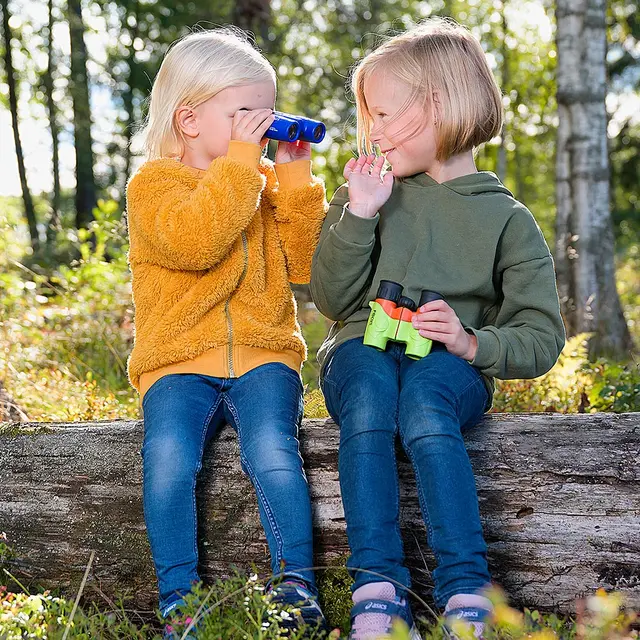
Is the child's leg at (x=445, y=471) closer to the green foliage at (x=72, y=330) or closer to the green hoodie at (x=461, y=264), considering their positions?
the green hoodie at (x=461, y=264)

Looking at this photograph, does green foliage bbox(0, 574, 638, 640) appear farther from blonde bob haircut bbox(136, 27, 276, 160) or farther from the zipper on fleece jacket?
blonde bob haircut bbox(136, 27, 276, 160)

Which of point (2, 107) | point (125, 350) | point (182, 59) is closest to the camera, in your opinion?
point (182, 59)

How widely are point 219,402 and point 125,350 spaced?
3.04 metres

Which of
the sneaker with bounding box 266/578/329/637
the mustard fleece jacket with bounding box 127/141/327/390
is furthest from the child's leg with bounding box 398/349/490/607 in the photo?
the mustard fleece jacket with bounding box 127/141/327/390

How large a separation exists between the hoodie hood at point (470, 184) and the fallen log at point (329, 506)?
0.80 metres

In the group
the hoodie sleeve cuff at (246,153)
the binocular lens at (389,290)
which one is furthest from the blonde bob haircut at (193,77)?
the binocular lens at (389,290)

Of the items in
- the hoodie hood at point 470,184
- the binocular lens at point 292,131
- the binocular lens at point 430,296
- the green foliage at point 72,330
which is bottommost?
the green foliage at point 72,330

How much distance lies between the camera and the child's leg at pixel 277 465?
2541mm

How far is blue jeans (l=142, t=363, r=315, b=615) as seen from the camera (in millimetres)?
2541

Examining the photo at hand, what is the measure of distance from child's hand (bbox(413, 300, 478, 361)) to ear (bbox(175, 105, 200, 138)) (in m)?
1.10

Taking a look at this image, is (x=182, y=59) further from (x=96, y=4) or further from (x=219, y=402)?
(x=96, y=4)

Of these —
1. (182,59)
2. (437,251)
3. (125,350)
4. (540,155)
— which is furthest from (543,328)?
(540,155)

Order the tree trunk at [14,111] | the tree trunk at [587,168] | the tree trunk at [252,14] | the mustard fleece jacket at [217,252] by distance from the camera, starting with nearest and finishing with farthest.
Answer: the mustard fleece jacket at [217,252] → the tree trunk at [587,168] → the tree trunk at [252,14] → the tree trunk at [14,111]

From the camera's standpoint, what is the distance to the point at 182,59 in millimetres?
2984
